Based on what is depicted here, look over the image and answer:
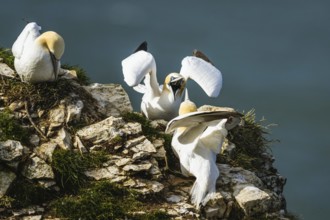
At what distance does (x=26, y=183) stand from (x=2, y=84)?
106 inches

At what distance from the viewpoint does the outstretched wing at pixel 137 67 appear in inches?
816

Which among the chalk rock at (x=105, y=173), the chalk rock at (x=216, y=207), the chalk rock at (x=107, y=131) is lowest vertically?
the chalk rock at (x=216, y=207)

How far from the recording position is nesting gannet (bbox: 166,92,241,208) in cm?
1859

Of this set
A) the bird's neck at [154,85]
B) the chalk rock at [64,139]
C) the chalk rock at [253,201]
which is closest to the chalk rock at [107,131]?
the chalk rock at [64,139]

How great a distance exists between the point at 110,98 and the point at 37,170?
316 cm

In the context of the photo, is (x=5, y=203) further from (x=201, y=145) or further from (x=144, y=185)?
(x=201, y=145)

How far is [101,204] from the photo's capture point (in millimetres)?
18016

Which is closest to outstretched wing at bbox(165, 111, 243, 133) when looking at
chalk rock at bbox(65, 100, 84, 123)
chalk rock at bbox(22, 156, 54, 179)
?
chalk rock at bbox(65, 100, 84, 123)

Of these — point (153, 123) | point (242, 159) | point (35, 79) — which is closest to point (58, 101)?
point (35, 79)

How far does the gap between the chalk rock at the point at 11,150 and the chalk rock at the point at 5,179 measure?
0.20 m

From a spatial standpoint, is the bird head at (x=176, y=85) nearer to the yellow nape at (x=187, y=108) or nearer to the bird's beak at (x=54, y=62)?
the yellow nape at (x=187, y=108)

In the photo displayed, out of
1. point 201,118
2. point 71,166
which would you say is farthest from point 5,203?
point 201,118

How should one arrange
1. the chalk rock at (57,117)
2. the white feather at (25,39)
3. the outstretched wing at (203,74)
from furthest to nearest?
1. the outstretched wing at (203,74)
2. the white feather at (25,39)
3. the chalk rock at (57,117)

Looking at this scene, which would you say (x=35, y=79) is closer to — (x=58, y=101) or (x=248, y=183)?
(x=58, y=101)
